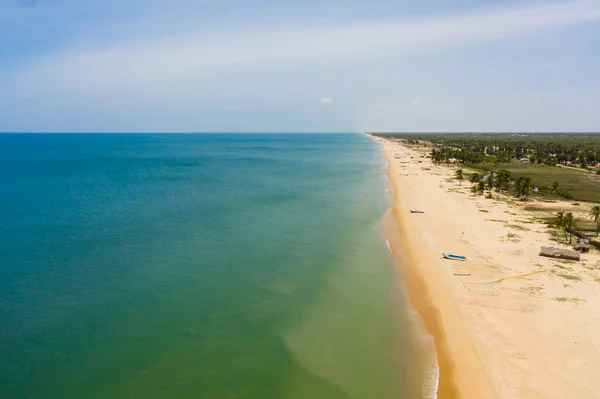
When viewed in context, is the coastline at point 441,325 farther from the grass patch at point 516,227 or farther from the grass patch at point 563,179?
the grass patch at point 563,179

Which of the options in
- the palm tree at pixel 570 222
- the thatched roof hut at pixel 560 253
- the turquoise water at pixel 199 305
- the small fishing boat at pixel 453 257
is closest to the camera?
the turquoise water at pixel 199 305

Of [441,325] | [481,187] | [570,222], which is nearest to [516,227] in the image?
[570,222]

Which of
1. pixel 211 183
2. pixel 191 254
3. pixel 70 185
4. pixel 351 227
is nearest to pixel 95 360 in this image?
pixel 191 254

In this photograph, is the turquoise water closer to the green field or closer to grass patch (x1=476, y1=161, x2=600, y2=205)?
the green field

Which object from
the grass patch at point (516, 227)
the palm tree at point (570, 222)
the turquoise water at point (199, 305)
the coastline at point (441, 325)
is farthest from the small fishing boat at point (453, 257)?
the grass patch at point (516, 227)

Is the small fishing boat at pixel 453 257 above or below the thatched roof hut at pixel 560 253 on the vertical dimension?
below

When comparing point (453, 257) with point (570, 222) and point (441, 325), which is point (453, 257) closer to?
point (441, 325)
